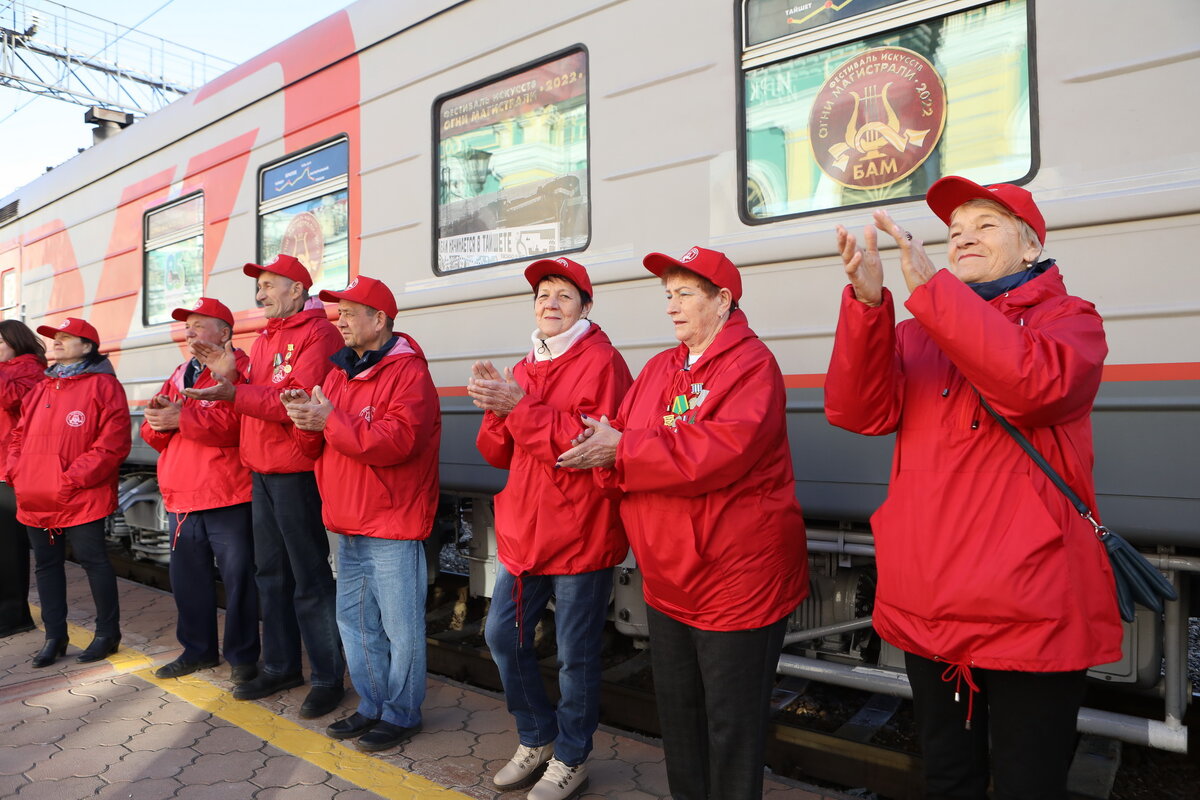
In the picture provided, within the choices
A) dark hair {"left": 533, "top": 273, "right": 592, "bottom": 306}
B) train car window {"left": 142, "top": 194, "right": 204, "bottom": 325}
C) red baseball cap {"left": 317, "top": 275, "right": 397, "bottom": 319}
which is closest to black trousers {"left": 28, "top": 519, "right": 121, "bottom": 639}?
train car window {"left": 142, "top": 194, "right": 204, "bottom": 325}

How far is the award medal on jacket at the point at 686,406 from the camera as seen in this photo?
2201 mm

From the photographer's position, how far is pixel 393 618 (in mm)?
3193

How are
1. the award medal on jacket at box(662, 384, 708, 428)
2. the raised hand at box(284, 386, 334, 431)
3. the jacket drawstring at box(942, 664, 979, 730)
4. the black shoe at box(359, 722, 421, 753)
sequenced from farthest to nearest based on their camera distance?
the black shoe at box(359, 722, 421, 753) → the raised hand at box(284, 386, 334, 431) → the award medal on jacket at box(662, 384, 708, 428) → the jacket drawstring at box(942, 664, 979, 730)

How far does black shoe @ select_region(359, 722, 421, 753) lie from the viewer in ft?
10.4

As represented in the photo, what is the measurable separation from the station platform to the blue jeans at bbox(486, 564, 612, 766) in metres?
0.23

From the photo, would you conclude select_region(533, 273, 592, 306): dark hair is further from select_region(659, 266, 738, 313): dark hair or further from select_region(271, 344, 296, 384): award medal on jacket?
select_region(271, 344, 296, 384): award medal on jacket

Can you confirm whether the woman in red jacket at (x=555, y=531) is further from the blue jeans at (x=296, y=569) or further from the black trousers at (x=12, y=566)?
the black trousers at (x=12, y=566)

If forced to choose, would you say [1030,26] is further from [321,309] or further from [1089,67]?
[321,309]

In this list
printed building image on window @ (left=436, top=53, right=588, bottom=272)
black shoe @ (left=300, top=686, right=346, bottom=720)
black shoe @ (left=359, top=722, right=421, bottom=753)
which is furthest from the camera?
black shoe @ (left=300, top=686, right=346, bottom=720)

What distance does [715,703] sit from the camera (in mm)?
2178

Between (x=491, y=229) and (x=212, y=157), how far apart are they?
2.40 metres

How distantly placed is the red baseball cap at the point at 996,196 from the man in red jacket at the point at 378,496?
6.21 ft

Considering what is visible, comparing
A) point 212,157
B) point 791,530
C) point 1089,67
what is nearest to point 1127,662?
point 791,530

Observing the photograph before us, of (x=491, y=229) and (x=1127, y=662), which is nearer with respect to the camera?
(x=1127, y=662)
